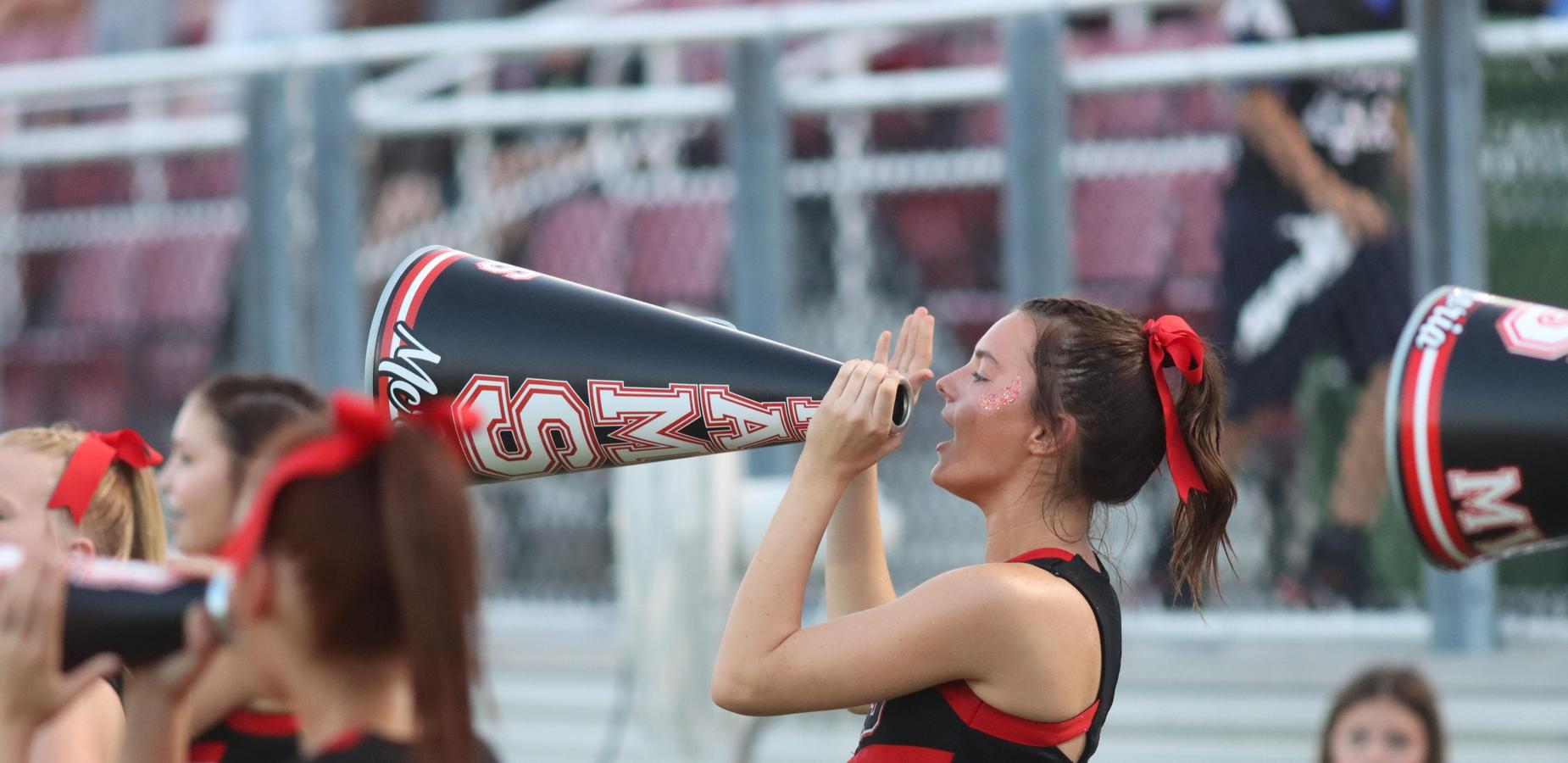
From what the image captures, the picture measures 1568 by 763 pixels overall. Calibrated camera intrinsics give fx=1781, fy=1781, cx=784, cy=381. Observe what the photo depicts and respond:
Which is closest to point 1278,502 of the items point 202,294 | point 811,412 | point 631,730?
point 631,730

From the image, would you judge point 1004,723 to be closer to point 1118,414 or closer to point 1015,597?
point 1015,597

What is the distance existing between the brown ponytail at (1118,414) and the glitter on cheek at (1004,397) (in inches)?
0.8

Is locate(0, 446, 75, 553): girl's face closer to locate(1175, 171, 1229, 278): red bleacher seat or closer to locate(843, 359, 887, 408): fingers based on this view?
locate(843, 359, 887, 408): fingers

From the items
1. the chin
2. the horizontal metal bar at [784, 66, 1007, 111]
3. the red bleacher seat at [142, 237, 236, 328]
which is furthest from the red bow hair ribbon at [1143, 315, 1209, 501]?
the red bleacher seat at [142, 237, 236, 328]

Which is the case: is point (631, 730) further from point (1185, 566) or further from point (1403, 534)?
point (1185, 566)

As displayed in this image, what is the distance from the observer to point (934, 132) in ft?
14.2

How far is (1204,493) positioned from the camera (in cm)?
213

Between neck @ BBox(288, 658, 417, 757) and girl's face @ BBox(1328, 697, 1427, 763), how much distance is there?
2.41m

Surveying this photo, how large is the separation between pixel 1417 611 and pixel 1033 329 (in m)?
2.09

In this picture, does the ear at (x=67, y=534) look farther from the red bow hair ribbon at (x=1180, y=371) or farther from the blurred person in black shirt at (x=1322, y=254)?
the blurred person in black shirt at (x=1322, y=254)

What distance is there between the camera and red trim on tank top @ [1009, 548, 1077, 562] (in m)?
2.06

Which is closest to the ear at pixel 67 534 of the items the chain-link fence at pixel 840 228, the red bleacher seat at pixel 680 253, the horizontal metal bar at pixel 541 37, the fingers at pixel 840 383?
the fingers at pixel 840 383

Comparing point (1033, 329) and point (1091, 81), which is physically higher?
point (1091, 81)

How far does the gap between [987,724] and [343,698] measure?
29.7 inches
